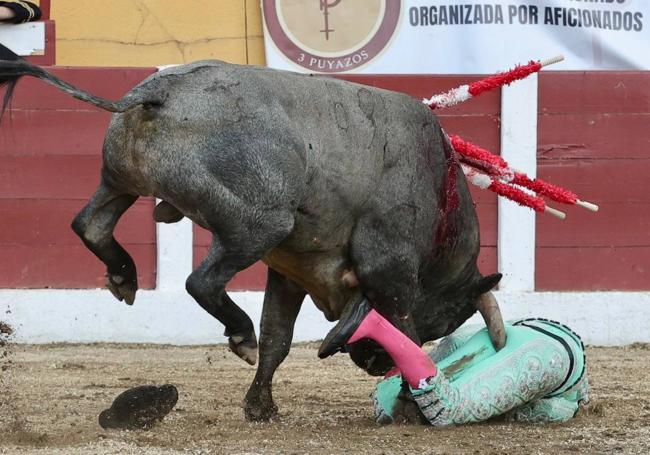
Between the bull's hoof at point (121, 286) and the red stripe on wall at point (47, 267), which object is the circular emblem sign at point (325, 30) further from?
the bull's hoof at point (121, 286)

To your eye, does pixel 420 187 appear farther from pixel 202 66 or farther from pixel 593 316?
pixel 593 316

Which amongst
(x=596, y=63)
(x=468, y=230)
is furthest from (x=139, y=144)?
(x=596, y=63)

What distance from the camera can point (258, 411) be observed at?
495 cm

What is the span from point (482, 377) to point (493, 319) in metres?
0.31

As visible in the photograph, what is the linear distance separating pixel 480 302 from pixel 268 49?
11.6 ft

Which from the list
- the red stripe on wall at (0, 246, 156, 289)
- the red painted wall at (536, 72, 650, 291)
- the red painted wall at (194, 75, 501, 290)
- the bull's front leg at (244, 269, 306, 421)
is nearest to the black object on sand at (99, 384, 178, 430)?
the bull's front leg at (244, 269, 306, 421)

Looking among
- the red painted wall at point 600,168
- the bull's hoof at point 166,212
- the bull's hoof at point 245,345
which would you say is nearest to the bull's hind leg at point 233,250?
the bull's hoof at point 245,345

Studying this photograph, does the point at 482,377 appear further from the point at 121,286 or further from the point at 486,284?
the point at 121,286

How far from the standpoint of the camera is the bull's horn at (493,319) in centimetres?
491

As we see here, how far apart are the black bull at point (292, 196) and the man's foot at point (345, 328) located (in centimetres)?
4

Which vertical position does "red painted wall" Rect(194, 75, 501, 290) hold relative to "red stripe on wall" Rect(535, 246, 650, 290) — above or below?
above

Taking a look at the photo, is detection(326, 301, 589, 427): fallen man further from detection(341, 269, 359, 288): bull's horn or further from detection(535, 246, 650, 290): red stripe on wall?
detection(535, 246, 650, 290): red stripe on wall

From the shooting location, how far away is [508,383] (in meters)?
4.69

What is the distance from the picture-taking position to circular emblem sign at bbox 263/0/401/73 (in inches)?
318
